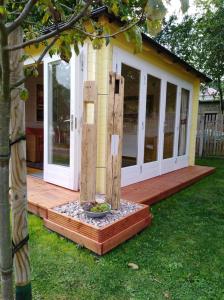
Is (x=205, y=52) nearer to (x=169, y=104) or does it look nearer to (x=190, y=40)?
(x=190, y=40)

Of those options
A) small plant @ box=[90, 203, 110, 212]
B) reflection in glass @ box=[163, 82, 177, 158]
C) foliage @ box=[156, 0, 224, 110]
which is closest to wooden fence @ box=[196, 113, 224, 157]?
foliage @ box=[156, 0, 224, 110]

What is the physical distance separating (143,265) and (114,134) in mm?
1412

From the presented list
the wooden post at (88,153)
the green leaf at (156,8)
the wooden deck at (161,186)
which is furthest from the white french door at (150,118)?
the green leaf at (156,8)

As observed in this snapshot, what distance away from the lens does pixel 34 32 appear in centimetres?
121

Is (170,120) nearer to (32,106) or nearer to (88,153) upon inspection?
(88,153)

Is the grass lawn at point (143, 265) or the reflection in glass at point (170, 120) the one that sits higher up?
the reflection in glass at point (170, 120)

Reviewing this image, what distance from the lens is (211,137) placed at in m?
9.81

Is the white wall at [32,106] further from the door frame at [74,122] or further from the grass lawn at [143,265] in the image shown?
the grass lawn at [143,265]

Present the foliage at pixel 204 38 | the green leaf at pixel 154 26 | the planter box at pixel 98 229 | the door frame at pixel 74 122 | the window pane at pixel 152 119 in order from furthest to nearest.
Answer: the foliage at pixel 204 38, the window pane at pixel 152 119, the door frame at pixel 74 122, the planter box at pixel 98 229, the green leaf at pixel 154 26

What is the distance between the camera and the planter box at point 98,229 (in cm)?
239

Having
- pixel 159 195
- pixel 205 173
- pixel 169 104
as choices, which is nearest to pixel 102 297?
pixel 159 195

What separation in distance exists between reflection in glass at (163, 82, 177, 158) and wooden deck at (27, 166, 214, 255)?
0.80m

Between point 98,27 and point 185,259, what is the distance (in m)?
2.17

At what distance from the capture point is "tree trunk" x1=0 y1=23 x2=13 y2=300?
893 millimetres
